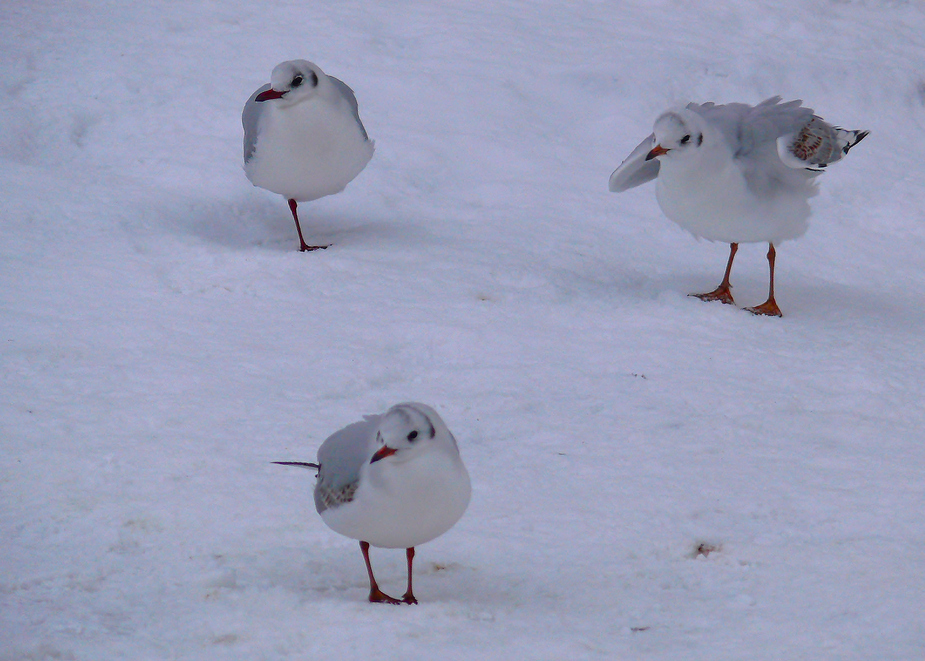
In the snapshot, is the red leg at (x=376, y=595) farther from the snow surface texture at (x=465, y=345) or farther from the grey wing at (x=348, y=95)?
the grey wing at (x=348, y=95)

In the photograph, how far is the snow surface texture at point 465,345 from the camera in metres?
2.79

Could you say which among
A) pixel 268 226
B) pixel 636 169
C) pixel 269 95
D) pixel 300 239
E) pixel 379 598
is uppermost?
pixel 269 95

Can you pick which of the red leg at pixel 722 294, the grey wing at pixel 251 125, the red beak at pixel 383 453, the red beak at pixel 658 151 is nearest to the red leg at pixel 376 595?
the red beak at pixel 383 453

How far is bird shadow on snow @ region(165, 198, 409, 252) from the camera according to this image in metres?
5.63

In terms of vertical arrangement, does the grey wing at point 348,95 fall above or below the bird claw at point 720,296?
above

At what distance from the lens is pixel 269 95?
17.4ft

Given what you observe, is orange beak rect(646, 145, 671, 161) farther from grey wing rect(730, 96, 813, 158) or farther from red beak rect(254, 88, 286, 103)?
red beak rect(254, 88, 286, 103)

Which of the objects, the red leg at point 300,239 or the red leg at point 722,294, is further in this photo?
the red leg at point 300,239

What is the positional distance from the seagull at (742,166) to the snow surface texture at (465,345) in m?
0.40

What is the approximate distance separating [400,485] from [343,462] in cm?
22

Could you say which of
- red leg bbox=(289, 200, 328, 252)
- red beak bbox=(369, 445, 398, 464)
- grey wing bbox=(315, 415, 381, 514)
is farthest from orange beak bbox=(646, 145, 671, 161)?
→ red beak bbox=(369, 445, 398, 464)

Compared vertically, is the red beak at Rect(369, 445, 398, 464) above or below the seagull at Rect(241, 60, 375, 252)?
above

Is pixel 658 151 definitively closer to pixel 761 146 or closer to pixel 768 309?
pixel 761 146

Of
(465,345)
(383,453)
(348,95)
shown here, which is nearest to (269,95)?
(348,95)
